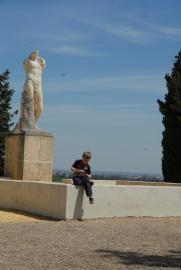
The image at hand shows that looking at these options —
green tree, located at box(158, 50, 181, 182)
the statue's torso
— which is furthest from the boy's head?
green tree, located at box(158, 50, 181, 182)

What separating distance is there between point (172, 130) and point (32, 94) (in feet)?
37.8

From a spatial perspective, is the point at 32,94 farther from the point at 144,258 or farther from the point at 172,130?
the point at 172,130

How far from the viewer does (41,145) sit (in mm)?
15945

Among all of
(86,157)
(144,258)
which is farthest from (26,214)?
(144,258)

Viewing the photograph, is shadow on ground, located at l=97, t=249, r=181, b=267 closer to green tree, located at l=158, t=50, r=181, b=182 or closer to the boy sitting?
the boy sitting

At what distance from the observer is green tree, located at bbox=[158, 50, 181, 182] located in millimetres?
26016

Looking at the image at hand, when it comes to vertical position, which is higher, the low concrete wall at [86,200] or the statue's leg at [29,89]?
the statue's leg at [29,89]

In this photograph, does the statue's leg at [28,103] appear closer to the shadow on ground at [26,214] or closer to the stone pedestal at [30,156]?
the stone pedestal at [30,156]

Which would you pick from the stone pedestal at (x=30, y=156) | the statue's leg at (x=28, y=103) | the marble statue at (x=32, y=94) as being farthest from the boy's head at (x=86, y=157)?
the statue's leg at (x=28, y=103)

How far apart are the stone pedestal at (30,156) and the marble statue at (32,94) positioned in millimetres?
437

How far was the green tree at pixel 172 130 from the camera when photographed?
26016 millimetres

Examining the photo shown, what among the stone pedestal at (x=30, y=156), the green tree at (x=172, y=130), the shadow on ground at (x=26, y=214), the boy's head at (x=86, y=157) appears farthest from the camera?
the green tree at (x=172, y=130)

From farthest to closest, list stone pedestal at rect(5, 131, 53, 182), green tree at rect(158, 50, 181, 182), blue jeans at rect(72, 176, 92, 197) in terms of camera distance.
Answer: green tree at rect(158, 50, 181, 182), stone pedestal at rect(5, 131, 53, 182), blue jeans at rect(72, 176, 92, 197)

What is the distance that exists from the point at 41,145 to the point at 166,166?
1162 centimetres
